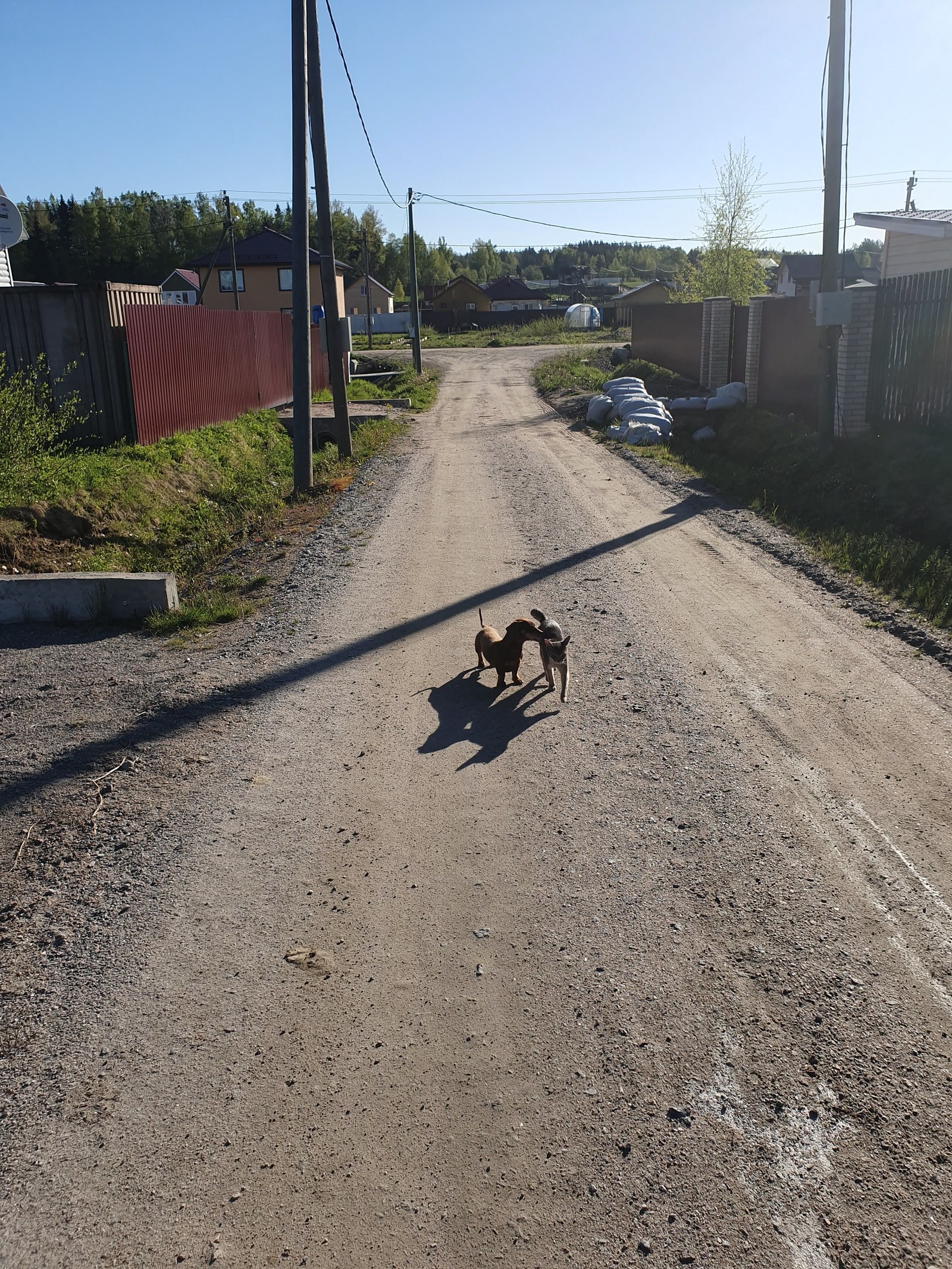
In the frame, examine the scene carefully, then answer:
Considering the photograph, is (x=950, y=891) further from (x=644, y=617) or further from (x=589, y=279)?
(x=589, y=279)

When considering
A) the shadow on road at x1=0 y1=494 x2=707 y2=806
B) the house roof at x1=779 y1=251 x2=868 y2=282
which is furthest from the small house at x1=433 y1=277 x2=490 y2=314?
the shadow on road at x1=0 y1=494 x2=707 y2=806

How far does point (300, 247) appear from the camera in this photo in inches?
507

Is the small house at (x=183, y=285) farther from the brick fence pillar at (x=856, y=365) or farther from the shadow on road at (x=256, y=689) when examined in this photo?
the shadow on road at (x=256, y=689)

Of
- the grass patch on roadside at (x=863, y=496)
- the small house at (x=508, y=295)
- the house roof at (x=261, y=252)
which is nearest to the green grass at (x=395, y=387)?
the grass patch on roadside at (x=863, y=496)

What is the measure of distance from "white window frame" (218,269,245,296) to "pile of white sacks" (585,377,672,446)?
149 feet

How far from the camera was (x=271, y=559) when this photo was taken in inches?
391

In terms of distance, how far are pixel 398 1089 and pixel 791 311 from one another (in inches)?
679

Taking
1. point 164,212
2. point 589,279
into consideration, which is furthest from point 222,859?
point 589,279

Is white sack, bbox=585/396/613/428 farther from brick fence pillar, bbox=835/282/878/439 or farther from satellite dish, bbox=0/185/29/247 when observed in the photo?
satellite dish, bbox=0/185/29/247

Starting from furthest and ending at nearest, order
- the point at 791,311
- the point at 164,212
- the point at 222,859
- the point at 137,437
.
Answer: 1. the point at 164,212
2. the point at 791,311
3. the point at 137,437
4. the point at 222,859

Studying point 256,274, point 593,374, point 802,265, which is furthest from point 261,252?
point 593,374

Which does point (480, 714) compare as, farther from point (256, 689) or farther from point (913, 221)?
point (913, 221)

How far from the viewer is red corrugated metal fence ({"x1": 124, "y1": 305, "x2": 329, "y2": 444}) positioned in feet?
44.4

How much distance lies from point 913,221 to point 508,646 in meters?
16.1
